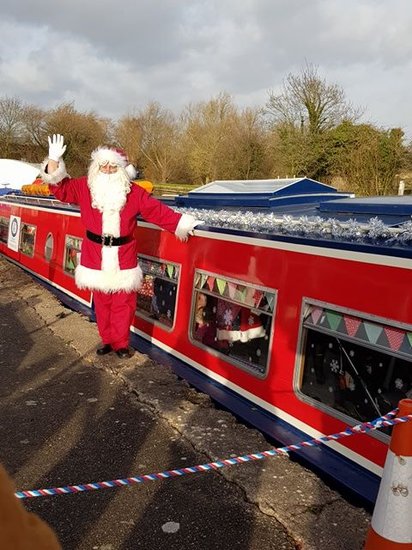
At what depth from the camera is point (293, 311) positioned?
3248mm

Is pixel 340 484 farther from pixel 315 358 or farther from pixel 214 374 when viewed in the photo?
pixel 214 374

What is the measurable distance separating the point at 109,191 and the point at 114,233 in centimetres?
34

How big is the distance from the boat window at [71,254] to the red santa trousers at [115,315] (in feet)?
6.89

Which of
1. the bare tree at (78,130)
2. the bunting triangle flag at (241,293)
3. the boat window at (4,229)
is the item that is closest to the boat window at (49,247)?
the boat window at (4,229)

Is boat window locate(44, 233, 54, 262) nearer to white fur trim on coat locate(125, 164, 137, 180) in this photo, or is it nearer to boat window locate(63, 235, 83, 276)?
boat window locate(63, 235, 83, 276)

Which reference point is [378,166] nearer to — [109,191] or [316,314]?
[109,191]

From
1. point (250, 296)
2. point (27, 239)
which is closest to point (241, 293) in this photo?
point (250, 296)

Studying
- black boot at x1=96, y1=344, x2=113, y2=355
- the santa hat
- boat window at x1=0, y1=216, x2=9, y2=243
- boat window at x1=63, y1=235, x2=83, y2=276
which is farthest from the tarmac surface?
boat window at x1=0, y1=216, x2=9, y2=243

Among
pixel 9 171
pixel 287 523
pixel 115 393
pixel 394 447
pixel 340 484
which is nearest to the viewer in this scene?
pixel 394 447

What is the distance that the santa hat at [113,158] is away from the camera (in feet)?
15.3

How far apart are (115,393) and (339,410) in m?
1.63

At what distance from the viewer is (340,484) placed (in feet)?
8.89

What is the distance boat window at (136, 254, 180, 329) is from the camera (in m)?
4.72

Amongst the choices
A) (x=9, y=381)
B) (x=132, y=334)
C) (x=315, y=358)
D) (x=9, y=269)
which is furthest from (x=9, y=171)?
(x=315, y=358)
